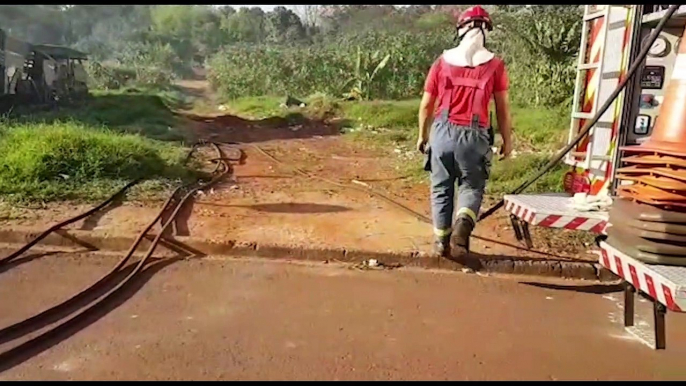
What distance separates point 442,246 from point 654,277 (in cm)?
211

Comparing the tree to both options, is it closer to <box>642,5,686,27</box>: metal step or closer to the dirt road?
<box>642,5,686,27</box>: metal step

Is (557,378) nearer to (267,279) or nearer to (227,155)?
(267,279)

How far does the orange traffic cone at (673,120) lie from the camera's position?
317 centimetres

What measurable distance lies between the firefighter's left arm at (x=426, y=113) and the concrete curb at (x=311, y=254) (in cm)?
94

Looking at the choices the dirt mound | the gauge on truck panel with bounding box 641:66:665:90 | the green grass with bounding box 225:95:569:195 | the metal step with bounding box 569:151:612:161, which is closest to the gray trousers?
the metal step with bounding box 569:151:612:161

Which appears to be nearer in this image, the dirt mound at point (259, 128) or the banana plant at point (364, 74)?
the dirt mound at point (259, 128)

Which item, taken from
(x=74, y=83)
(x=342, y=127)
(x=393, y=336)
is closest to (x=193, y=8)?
(x=74, y=83)

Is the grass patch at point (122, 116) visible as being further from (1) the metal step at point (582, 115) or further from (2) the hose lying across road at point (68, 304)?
(1) the metal step at point (582, 115)

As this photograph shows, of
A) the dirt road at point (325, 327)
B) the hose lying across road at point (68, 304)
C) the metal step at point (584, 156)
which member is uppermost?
the metal step at point (584, 156)

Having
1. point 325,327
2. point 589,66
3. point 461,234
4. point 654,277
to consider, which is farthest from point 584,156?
point 325,327

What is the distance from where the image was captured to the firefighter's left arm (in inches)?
192

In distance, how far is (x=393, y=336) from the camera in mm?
3645

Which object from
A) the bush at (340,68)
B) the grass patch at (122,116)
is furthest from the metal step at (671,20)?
the bush at (340,68)

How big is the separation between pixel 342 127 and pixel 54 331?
531 inches
